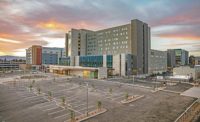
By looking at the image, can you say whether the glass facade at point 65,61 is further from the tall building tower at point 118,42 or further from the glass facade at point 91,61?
the glass facade at point 91,61

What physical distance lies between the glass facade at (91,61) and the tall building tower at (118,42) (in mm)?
17375

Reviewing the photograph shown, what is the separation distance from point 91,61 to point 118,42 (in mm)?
22428

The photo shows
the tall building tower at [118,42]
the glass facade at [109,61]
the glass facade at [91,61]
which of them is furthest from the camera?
the glass facade at [91,61]

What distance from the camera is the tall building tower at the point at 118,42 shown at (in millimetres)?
88125

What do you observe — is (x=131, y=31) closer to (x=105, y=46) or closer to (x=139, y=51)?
(x=139, y=51)

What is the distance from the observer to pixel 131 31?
3563 inches

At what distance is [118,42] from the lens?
3964 inches

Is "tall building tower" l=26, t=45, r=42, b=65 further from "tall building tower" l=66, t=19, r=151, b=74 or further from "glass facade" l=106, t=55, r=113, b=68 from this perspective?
"glass facade" l=106, t=55, r=113, b=68

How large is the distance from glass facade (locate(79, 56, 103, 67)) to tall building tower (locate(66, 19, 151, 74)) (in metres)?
17.4

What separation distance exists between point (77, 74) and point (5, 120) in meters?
66.0

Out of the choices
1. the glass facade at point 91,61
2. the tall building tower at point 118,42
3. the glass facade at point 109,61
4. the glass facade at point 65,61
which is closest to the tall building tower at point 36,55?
the tall building tower at point 118,42

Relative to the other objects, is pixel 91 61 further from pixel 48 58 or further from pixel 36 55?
pixel 48 58

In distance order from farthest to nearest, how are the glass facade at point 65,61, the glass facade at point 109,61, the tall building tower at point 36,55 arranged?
the tall building tower at point 36,55, the glass facade at point 65,61, the glass facade at point 109,61

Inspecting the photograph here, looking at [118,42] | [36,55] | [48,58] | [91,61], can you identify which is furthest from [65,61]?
[48,58]
